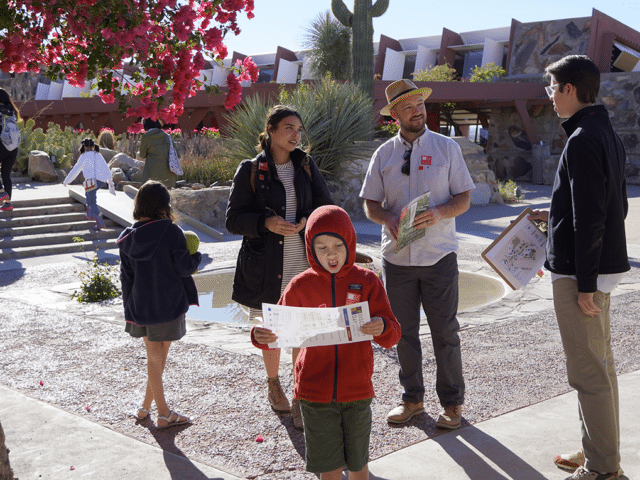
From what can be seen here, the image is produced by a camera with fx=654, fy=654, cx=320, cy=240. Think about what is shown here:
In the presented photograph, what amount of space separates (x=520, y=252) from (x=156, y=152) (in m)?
7.91

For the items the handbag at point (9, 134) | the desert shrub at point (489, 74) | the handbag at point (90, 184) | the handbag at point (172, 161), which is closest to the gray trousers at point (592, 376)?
the handbag at point (172, 161)

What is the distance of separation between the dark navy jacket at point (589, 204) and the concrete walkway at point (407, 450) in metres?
0.97

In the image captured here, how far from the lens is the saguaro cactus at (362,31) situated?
1622 centimetres

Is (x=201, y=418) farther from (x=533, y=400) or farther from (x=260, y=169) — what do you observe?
(x=533, y=400)

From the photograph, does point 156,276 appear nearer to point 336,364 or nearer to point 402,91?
point 336,364

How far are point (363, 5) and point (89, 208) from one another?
8.68 m

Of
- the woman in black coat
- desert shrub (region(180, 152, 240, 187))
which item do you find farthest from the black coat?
desert shrub (region(180, 152, 240, 187))

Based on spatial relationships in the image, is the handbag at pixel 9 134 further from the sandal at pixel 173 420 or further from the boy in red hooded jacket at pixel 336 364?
the boy in red hooded jacket at pixel 336 364

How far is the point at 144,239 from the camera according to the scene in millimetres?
3543

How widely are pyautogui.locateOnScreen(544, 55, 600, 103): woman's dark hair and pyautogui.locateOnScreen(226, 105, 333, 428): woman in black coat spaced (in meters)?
1.52

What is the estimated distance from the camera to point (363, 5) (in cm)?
1611

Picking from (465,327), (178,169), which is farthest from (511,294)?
(178,169)

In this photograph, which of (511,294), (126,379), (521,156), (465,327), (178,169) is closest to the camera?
(126,379)

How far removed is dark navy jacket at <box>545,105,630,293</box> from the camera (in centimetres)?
274
